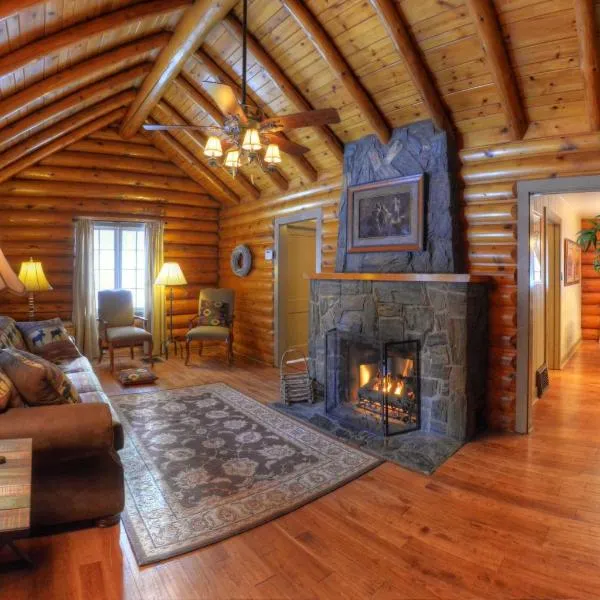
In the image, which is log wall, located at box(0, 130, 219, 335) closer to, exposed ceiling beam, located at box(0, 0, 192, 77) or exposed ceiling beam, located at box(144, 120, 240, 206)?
exposed ceiling beam, located at box(144, 120, 240, 206)

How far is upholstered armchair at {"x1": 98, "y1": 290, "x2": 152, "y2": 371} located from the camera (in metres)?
5.81

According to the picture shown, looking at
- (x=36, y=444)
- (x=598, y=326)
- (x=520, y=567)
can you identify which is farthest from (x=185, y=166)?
(x=598, y=326)

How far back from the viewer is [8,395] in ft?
7.57

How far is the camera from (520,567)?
2.04m

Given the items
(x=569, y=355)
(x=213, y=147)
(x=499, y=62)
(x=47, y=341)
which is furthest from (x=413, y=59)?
(x=569, y=355)

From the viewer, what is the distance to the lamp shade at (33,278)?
5.54 m

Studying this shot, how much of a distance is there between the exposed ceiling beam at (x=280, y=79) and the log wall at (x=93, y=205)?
3518 millimetres

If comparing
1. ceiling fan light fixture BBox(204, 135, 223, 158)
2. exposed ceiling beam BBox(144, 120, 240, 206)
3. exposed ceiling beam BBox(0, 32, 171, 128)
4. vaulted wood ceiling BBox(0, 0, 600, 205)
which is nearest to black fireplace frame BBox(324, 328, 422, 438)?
vaulted wood ceiling BBox(0, 0, 600, 205)

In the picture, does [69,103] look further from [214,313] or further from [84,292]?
[214,313]

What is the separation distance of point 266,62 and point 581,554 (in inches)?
175

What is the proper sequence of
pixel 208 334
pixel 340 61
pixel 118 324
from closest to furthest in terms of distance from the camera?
pixel 340 61 < pixel 208 334 < pixel 118 324

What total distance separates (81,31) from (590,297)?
378 inches

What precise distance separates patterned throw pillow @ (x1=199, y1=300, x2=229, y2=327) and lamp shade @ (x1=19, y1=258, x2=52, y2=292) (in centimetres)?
215

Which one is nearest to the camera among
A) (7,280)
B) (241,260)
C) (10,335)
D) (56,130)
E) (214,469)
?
(7,280)
